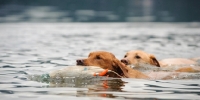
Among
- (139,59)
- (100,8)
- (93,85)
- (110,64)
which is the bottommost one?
(93,85)

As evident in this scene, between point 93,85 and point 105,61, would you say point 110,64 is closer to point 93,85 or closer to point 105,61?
point 105,61

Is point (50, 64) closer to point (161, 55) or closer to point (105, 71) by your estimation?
point (105, 71)

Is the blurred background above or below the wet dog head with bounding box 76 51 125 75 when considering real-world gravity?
above

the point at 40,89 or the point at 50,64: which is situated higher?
the point at 50,64

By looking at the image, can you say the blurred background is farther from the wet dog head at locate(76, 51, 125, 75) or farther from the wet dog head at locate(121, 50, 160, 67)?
the wet dog head at locate(76, 51, 125, 75)

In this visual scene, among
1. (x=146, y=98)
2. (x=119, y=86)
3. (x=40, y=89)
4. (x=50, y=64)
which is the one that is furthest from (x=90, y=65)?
(x=50, y=64)

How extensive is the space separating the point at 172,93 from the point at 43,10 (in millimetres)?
62409

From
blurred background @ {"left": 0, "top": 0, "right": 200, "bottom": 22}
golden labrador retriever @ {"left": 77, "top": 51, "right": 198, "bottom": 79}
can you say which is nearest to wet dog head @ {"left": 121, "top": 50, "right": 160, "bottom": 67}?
golden labrador retriever @ {"left": 77, "top": 51, "right": 198, "bottom": 79}

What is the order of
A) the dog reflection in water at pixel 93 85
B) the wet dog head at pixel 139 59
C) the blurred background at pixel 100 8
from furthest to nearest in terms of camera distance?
the blurred background at pixel 100 8 → the wet dog head at pixel 139 59 → the dog reflection in water at pixel 93 85

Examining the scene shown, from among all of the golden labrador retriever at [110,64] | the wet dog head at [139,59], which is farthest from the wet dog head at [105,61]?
the wet dog head at [139,59]

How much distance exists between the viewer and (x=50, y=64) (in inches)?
543

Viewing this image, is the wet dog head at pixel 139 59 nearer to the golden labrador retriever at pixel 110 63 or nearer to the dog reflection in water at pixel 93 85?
the golden labrador retriever at pixel 110 63

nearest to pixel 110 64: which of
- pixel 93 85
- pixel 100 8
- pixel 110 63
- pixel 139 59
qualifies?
pixel 110 63

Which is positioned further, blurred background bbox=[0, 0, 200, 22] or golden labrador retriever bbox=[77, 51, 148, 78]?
blurred background bbox=[0, 0, 200, 22]
